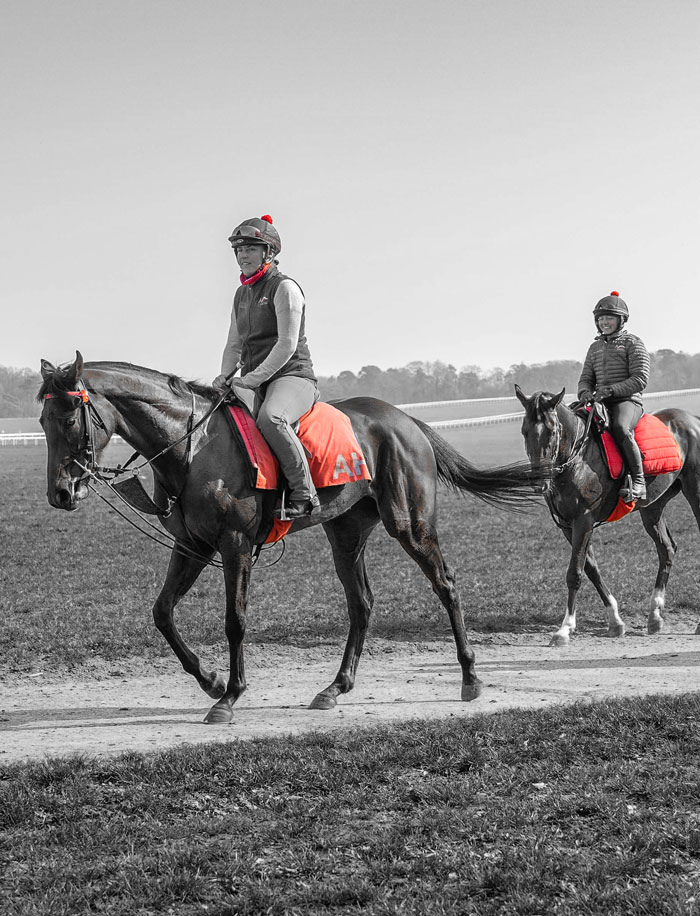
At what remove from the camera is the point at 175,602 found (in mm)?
7266

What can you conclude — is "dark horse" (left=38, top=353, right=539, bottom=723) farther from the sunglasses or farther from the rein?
the rein

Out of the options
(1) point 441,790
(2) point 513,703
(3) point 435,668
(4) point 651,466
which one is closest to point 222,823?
(1) point 441,790

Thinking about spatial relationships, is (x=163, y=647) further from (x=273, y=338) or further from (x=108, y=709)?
(x=273, y=338)

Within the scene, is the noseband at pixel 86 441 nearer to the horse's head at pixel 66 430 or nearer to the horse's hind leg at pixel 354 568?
the horse's head at pixel 66 430

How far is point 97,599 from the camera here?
11.6 metres

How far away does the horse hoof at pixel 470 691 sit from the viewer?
25.9 feet

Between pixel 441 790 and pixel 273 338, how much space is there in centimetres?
379

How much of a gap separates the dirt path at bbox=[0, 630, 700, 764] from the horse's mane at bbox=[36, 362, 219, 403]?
8.06 ft

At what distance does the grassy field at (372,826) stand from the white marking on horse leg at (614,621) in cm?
417

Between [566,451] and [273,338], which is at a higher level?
[273,338]

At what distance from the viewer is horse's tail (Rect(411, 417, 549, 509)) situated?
344 inches

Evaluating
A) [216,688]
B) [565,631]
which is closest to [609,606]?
[565,631]

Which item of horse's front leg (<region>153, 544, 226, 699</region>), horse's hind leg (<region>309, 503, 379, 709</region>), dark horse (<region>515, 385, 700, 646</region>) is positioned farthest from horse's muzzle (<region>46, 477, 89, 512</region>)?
dark horse (<region>515, 385, 700, 646</region>)

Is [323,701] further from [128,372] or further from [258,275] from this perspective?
[258,275]
